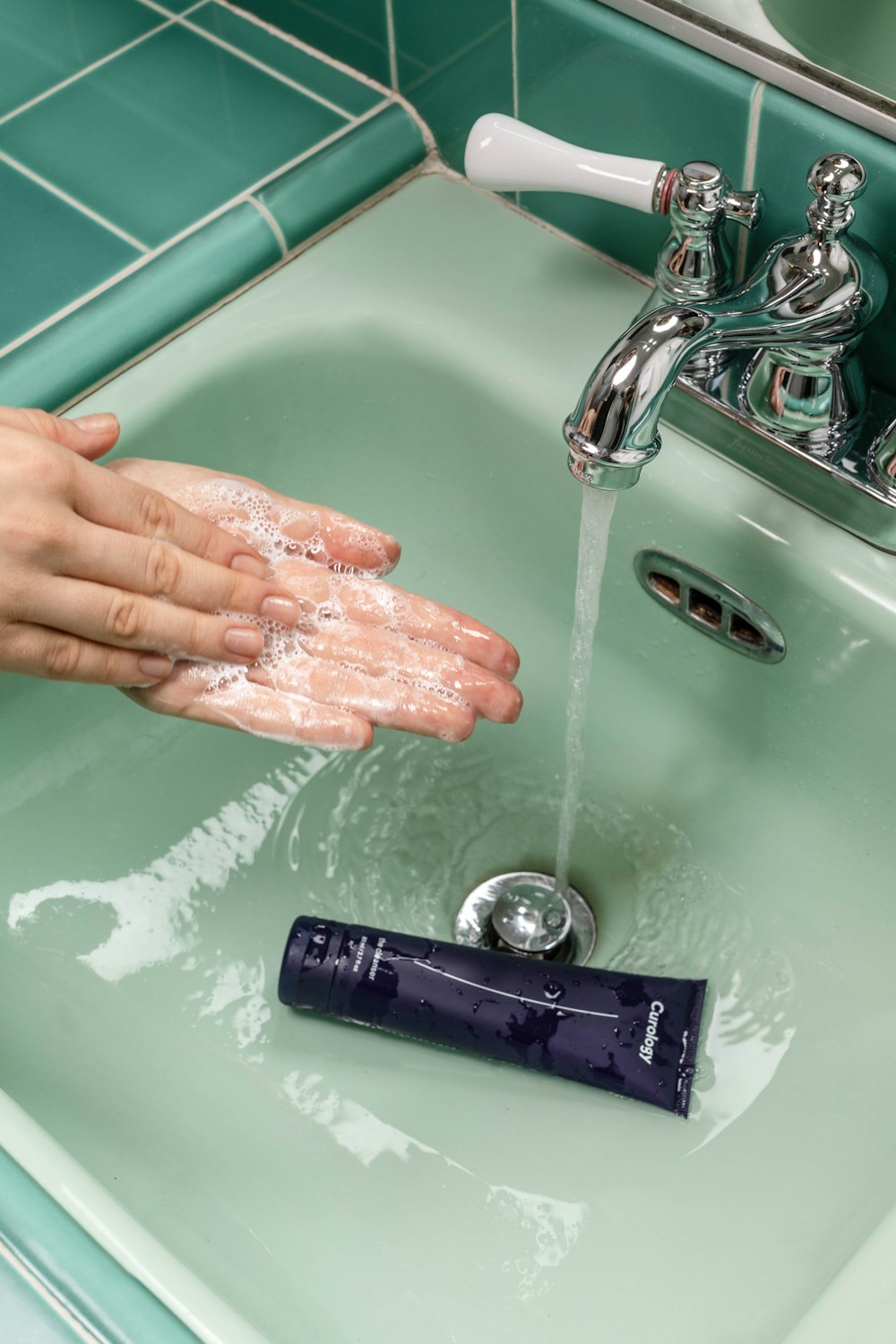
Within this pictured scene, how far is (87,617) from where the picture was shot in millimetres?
560

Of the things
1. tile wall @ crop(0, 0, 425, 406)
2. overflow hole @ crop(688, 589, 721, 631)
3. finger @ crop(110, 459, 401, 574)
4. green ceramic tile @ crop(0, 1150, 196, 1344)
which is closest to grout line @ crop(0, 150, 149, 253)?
tile wall @ crop(0, 0, 425, 406)

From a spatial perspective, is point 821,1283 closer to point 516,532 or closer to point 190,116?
point 516,532

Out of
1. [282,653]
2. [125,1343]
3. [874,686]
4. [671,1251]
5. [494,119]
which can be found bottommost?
[125,1343]

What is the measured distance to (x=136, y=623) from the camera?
57cm

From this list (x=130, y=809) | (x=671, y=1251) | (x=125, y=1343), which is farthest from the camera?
(x=130, y=809)

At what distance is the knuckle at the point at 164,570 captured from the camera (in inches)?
22.9

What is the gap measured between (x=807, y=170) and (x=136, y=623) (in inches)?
15.0

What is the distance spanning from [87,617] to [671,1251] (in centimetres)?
38

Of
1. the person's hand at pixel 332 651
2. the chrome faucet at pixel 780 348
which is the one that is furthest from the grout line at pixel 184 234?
the chrome faucet at pixel 780 348

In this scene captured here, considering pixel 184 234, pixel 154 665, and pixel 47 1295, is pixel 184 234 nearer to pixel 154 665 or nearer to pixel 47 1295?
pixel 154 665

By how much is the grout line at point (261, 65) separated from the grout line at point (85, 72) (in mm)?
19

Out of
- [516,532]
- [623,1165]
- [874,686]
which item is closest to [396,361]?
[516,532]

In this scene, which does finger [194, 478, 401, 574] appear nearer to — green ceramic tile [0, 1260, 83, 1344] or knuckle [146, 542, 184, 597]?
knuckle [146, 542, 184, 597]

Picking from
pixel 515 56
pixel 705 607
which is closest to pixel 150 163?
pixel 515 56
